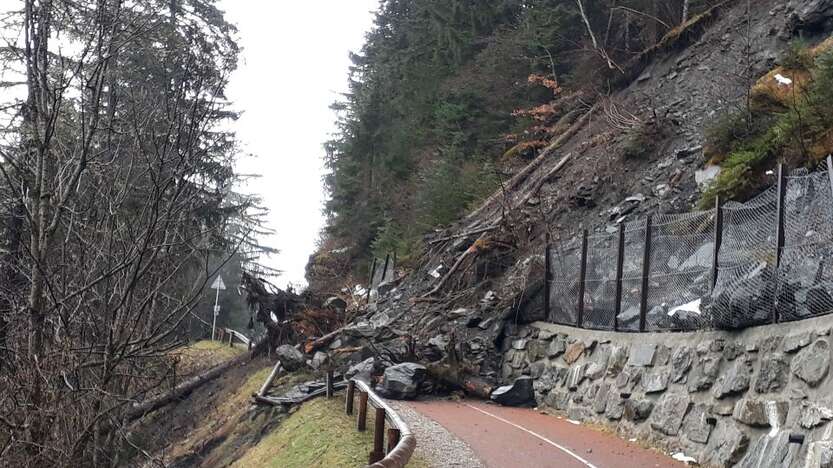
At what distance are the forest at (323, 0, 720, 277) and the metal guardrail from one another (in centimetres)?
1291

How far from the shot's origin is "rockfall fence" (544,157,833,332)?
810cm

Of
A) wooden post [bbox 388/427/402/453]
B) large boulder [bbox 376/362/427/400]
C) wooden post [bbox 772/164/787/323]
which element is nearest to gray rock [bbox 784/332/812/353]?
wooden post [bbox 772/164/787/323]

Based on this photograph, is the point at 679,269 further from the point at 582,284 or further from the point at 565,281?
the point at 565,281

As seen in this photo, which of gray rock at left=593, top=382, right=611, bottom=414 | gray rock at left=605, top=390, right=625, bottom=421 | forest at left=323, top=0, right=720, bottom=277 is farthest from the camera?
forest at left=323, top=0, right=720, bottom=277

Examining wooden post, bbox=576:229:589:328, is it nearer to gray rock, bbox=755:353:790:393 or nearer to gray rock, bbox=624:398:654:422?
gray rock, bbox=624:398:654:422

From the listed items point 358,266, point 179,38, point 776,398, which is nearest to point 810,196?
point 776,398

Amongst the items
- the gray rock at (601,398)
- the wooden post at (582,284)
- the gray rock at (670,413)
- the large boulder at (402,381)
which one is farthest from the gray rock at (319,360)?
the gray rock at (670,413)

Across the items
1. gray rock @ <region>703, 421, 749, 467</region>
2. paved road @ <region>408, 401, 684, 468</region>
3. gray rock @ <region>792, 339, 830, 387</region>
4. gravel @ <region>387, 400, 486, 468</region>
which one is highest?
gray rock @ <region>792, 339, 830, 387</region>

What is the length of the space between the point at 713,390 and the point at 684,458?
92 centimetres

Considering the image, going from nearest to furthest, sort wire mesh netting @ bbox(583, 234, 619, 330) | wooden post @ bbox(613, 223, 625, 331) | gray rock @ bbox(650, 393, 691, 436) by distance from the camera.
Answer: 1. gray rock @ bbox(650, 393, 691, 436)
2. wooden post @ bbox(613, 223, 625, 331)
3. wire mesh netting @ bbox(583, 234, 619, 330)

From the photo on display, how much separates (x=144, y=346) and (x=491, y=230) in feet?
46.0

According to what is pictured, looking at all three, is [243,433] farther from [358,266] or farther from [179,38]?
[358,266]

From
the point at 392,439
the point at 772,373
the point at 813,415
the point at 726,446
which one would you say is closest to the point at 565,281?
the point at 726,446

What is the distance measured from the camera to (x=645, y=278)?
466 inches
